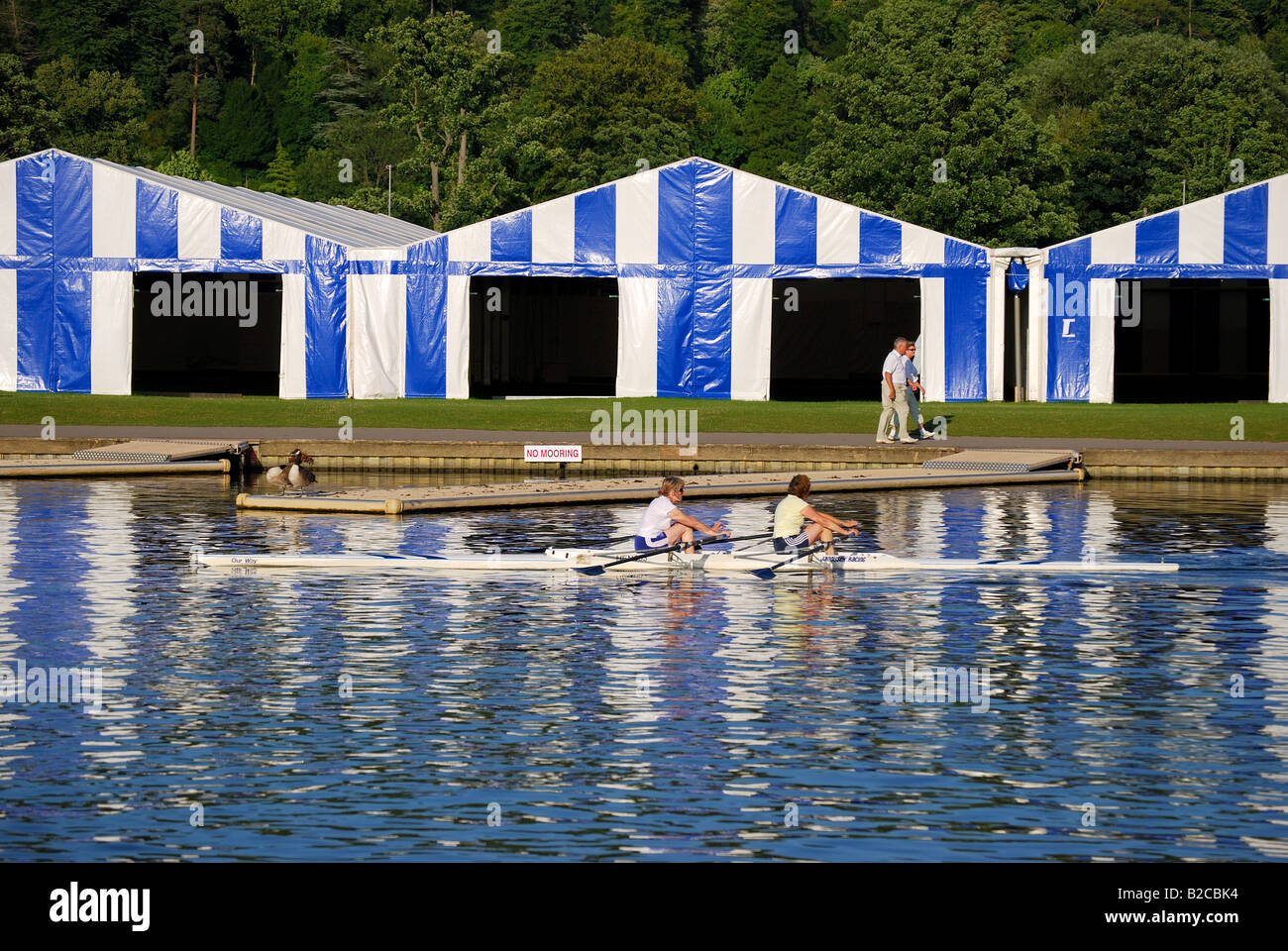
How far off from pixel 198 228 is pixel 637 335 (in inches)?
411

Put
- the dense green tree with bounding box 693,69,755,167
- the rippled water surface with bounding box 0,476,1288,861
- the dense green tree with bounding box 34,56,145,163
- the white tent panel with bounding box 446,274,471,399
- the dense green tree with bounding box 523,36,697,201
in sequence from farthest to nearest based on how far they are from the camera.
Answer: the dense green tree with bounding box 693,69,755,167 → the dense green tree with bounding box 34,56,145,163 → the dense green tree with bounding box 523,36,697,201 → the white tent panel with bounding box 446,274,471,399 → the rippled water surface with bounding box 0,476,1288,861

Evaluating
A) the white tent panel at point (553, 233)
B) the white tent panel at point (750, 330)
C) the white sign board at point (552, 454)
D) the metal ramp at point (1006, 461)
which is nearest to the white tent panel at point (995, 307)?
the white tent panel at point (750, 330)

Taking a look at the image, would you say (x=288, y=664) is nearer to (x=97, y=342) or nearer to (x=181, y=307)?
(x=97, y=342)

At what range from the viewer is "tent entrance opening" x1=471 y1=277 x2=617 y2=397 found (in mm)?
60406

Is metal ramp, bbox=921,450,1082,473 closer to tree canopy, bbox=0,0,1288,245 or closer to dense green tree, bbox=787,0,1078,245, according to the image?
tree canopy, bbox=0,0,1288,245

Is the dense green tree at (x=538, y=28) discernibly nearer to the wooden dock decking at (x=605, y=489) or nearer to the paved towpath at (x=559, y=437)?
the paved towpath at (x=559, y=437)

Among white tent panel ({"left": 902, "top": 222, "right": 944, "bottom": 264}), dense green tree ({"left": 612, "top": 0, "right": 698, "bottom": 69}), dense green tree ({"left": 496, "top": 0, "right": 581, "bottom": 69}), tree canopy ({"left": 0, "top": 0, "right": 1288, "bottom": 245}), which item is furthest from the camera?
dense green tree ({"left": 496, "top": 0, "right": 581, "bottom": 69})

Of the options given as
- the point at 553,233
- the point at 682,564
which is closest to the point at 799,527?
the point at 682,564

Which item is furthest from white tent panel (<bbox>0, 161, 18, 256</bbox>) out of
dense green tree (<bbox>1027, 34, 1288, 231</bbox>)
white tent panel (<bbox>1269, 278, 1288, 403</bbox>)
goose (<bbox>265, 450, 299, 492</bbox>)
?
dense green tree (<bbox>1027, 34, 1288, 231</bbox>)

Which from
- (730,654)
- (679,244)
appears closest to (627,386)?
(679,244)

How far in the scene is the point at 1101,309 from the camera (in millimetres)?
44188

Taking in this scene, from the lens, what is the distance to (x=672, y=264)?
44.5 metres

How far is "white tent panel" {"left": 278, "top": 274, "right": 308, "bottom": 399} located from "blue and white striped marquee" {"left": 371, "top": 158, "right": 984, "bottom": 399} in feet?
4.77
